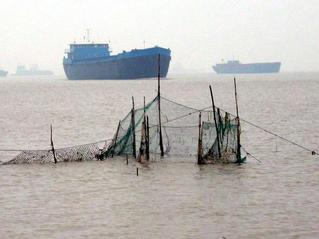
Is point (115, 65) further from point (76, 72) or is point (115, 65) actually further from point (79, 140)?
point (79, 140)

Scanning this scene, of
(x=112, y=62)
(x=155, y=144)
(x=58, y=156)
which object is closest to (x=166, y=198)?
(x=155, y=144)

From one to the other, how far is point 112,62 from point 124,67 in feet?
11.1

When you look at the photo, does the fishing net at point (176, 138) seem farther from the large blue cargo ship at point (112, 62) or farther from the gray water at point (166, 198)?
the large blue cargo ship at point (112, 62)

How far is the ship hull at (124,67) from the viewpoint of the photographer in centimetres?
15325

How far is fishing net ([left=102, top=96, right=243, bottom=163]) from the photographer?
23.6 meters

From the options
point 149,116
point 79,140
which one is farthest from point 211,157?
point 79,140

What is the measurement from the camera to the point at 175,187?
66.8 feet

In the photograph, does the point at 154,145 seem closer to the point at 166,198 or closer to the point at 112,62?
the point at 166,198

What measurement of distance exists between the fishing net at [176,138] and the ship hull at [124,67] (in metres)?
125

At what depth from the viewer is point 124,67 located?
158000 mm

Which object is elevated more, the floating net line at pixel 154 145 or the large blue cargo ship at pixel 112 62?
the large blue cargo ship at pixel 112 62

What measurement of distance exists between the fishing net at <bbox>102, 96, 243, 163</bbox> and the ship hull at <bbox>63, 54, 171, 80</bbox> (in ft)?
408

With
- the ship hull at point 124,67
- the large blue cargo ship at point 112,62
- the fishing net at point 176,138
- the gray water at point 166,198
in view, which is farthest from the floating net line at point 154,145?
the ship hull at point 124,67

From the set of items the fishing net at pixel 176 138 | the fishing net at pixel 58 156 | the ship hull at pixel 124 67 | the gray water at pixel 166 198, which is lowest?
the gray water at pixel 166 198
